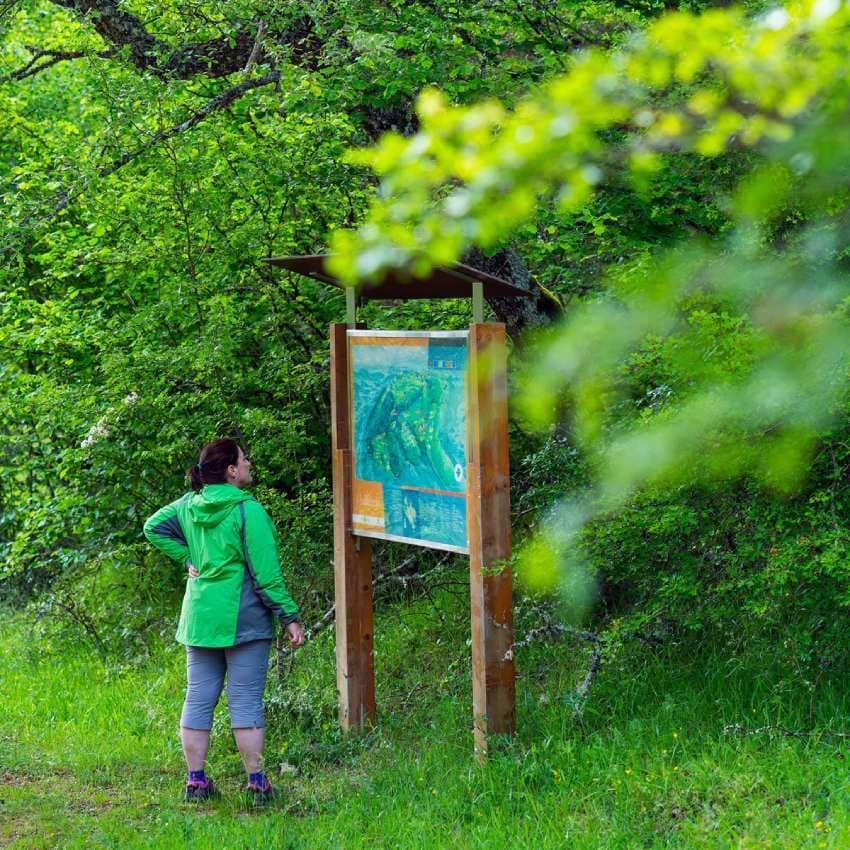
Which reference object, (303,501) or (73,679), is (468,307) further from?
(73,679)

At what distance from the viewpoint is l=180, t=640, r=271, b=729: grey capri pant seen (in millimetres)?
6020

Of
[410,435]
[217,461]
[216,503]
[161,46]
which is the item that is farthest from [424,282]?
[161,46]

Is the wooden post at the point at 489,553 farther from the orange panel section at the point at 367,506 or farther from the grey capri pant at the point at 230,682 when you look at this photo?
the grey capri pant at the point at 230,682

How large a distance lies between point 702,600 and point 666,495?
0.58 m

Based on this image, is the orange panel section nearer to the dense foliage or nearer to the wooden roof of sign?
the dense foliage

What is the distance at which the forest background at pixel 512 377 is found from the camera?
246cm

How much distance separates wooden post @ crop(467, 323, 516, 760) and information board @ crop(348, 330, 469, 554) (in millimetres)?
120

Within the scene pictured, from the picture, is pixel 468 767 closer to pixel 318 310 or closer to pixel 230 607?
pixel 230 607

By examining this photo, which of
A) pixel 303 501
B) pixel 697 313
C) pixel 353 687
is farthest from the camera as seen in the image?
pixel 303 501

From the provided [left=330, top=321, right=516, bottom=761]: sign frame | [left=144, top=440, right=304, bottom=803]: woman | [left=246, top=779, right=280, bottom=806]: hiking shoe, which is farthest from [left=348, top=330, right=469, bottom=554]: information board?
[left=246, top=779, right=280, bottom=806]: hiking shoe

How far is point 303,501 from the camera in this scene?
323 inches

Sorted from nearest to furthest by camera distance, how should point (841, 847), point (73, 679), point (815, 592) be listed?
point (841, 847)
point (815, 592)
point (73, 679)

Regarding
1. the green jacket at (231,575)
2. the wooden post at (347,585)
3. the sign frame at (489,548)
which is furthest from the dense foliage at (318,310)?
the green jacket at (231,575)

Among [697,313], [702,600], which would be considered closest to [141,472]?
[702,600]
